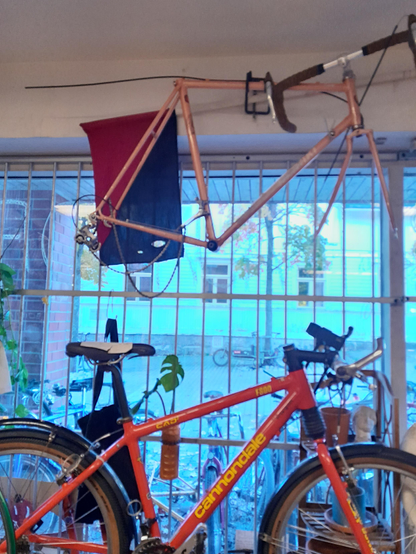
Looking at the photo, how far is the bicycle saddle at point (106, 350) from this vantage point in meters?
1.24

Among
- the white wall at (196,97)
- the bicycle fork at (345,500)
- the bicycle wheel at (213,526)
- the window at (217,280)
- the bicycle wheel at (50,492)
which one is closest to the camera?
the bicycle fork at (345,500)

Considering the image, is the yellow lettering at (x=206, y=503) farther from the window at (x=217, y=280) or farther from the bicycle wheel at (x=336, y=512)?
the window at (x=217, y=280)

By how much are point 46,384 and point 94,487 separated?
90 cm

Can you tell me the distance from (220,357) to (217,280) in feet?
1.25

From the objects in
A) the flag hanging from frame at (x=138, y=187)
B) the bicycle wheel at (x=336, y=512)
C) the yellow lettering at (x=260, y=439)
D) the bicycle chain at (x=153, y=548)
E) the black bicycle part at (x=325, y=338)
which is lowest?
the bicycle chain at (x=153, y=548)

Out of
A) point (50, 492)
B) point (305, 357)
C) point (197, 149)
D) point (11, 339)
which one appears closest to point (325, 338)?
point (305, 357)

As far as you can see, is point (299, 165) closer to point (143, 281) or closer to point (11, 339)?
point (143, 281)

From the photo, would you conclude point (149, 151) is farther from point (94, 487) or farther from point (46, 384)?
point (46, 384)

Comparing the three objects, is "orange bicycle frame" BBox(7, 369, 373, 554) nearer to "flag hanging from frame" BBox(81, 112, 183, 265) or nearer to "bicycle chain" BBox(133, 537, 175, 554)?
"bicycle chain" BBox(133, 537, 175, 554)

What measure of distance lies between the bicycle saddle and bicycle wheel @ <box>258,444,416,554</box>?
2.01 feet

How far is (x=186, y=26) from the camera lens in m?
1.41

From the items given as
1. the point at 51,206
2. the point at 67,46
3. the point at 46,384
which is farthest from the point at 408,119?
the point at 46,384

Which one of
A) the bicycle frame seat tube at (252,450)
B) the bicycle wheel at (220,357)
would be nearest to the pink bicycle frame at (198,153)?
the bicycle frame seat tube at (252,450)

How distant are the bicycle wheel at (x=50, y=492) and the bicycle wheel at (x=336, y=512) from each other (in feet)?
1.59
